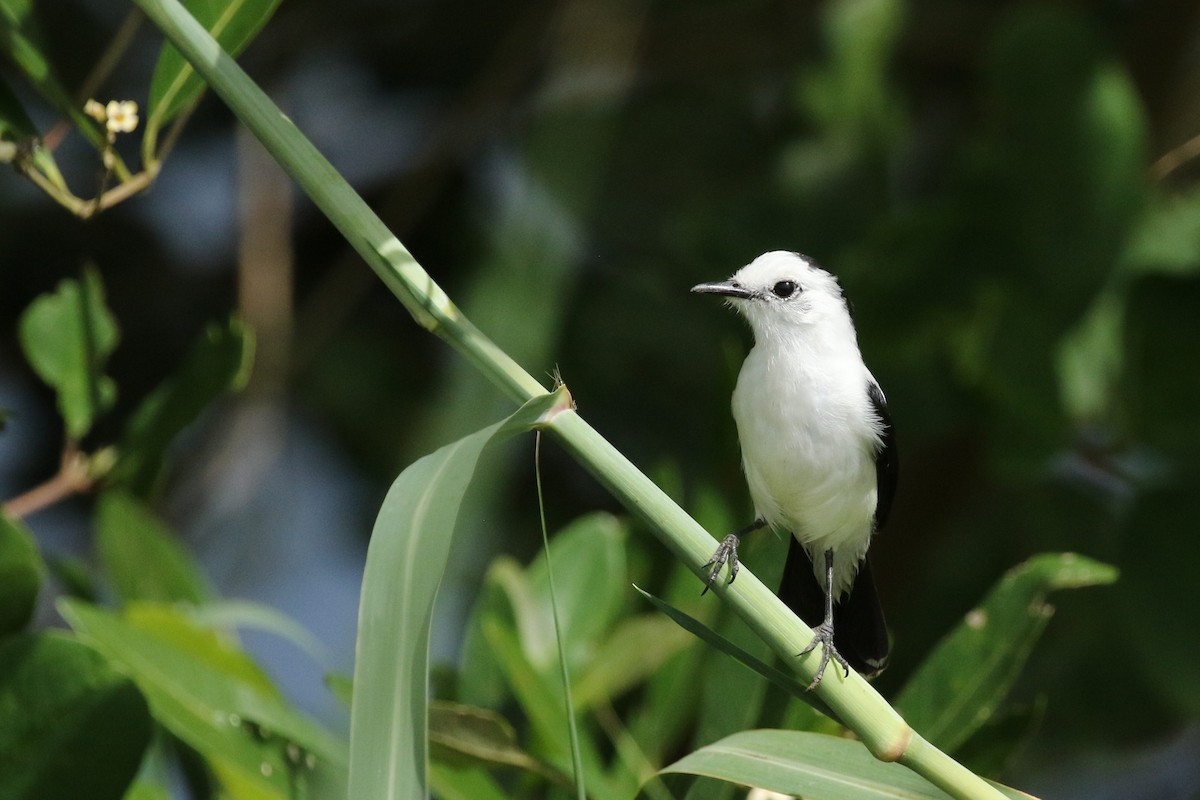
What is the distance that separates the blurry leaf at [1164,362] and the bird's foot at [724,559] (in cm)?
101

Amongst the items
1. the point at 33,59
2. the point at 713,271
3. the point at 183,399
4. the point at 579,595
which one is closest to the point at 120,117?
the point at 33,59

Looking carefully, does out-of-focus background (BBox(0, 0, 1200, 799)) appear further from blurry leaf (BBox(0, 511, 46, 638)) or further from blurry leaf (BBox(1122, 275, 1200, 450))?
blurry leaf (BBox(0, 511, 46, 638))

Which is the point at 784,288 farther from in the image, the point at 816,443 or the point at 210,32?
the point at 210,32

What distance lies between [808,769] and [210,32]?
774mm

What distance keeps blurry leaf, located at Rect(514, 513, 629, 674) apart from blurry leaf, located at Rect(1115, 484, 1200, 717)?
0.91 meters

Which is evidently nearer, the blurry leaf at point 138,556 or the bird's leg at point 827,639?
the bird's leg at point 827,639

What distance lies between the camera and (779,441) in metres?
1.33

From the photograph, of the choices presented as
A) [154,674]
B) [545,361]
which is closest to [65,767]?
[154,674]

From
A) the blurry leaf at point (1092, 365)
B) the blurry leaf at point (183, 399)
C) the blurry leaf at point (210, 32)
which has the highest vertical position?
the blurry leaf at point (210, 32)

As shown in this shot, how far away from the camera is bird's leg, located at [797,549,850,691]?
89 centimetres

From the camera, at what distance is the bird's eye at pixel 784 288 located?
1447mm

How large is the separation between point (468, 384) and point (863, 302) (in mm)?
680

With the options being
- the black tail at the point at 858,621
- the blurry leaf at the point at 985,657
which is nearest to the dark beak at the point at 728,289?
the black tail at the point at 858,621

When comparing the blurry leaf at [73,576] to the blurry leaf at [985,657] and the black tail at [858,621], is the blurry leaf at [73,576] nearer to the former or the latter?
the black tail at [858,621]
